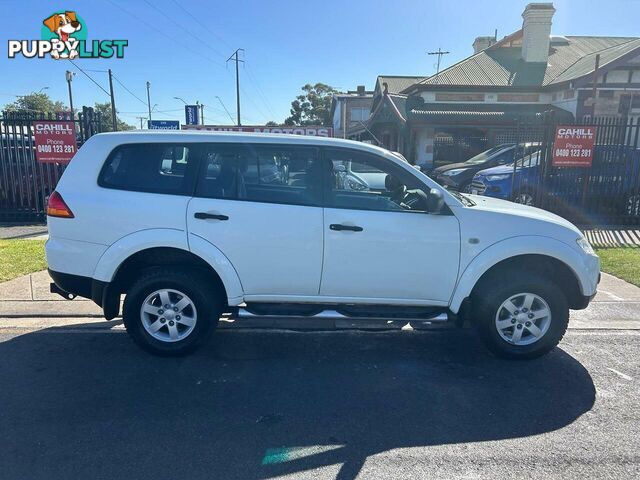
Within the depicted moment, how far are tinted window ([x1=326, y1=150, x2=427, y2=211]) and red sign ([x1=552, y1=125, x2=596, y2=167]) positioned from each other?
7.06 m

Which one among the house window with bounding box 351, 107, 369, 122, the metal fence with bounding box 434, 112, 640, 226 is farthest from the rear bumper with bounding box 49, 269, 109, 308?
the house window with bounding box 351, 107, 369, 122

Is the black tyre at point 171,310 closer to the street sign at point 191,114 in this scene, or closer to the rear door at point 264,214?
the rear door at point 264,214

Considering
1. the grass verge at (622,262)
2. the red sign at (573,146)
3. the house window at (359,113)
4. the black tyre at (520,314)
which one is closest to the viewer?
the black tyre at (520,314)

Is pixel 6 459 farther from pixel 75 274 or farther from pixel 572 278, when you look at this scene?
pixel 572 278

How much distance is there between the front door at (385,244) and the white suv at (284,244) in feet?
0.04

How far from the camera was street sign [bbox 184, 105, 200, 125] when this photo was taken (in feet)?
69.2

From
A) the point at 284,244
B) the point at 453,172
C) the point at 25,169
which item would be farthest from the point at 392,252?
the point at 453,172

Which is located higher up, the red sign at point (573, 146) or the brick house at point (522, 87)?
the brick house at point (522, 87)

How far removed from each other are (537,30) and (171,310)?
2768cm

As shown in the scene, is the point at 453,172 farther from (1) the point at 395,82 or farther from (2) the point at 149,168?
(1) the point at 395,82

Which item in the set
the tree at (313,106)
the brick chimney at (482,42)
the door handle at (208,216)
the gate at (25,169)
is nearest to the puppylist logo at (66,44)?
the gate at (25,169)

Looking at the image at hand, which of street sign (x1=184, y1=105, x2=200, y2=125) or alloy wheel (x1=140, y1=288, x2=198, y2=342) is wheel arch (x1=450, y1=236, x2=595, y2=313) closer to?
alloy wheel (x1=140, y1=288, x2=198, y2=342)

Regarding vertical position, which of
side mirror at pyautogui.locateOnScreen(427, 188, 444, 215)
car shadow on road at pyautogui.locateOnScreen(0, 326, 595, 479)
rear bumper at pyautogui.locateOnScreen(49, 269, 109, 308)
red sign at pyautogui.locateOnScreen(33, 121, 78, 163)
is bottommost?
car shadow on road at pyautogui.locateOnScreen(0, 326, 595, 479)

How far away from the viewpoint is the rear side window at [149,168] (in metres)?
3.97
